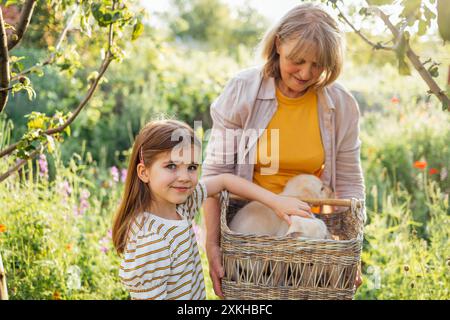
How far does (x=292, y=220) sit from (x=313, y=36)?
2.61ft

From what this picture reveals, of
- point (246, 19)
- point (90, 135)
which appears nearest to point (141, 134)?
point (90, 135)

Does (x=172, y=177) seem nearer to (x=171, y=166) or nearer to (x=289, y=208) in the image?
(x=171, y=166)

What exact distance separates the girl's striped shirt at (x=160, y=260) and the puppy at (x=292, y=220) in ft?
0.72

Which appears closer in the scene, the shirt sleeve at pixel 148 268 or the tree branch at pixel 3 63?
the tree branch at pixel 3 63

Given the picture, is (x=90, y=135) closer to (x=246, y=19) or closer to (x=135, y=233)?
(x=135, y=233)

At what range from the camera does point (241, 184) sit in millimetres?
2307

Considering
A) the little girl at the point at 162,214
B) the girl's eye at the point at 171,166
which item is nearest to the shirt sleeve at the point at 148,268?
the little girl at the point at 162,214

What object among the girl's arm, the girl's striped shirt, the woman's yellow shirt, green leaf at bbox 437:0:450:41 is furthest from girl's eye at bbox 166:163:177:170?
green leaf at bbox 437:0:450:41

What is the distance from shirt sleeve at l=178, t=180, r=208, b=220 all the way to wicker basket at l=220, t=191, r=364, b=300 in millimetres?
234

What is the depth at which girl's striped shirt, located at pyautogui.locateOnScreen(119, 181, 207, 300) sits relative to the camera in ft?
6.40

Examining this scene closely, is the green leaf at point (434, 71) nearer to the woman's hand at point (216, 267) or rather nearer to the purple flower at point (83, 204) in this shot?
the woman's hand at point (216, 267)

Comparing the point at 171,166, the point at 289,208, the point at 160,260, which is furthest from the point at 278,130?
the point at 160,260

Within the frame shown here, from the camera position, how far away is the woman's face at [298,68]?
2.29 meters

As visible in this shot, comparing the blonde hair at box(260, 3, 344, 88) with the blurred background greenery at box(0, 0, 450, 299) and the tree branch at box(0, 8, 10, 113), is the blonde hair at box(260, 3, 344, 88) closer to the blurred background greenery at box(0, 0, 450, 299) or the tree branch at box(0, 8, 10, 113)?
the blurred background greenery at box(0, 0, 450, 299)
